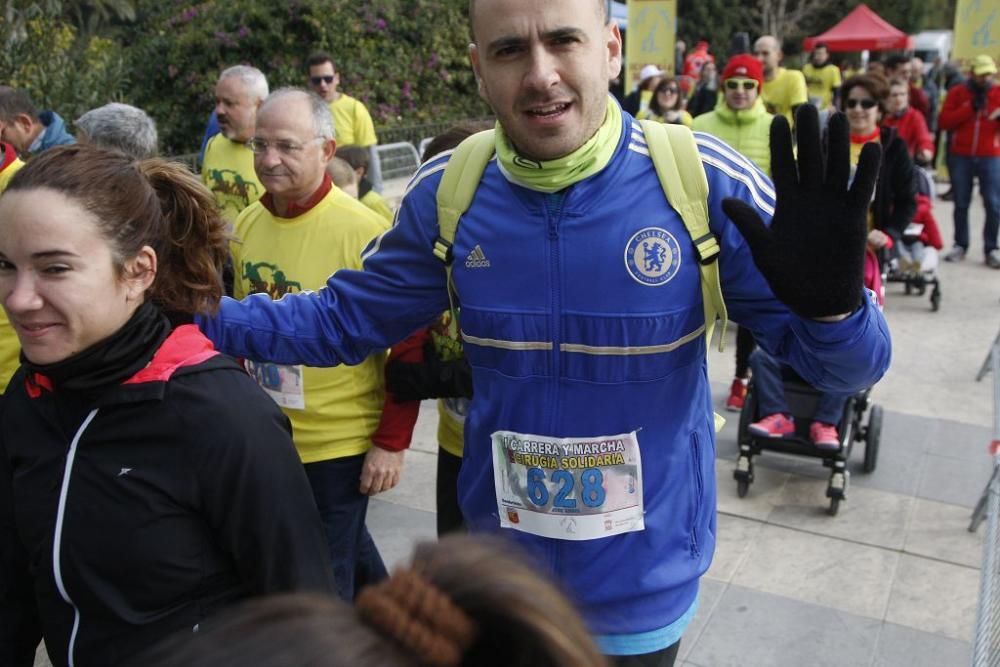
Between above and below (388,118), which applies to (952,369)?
below

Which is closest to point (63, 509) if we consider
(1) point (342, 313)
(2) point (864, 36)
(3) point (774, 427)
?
(1) point (342, 313)

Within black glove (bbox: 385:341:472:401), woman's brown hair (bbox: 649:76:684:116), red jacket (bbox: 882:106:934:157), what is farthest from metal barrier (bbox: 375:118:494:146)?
black glove (bbox: 385:341:472:401)

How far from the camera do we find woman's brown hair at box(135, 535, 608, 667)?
2.96 ft

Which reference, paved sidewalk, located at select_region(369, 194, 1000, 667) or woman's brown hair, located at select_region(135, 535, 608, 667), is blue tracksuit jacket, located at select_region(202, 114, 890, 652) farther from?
paved sidewalk, located at select_region(369, 194, 1000, 667)

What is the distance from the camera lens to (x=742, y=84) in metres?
6.88

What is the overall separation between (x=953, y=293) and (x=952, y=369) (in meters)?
2.39

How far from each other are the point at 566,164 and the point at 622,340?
1.22 ft

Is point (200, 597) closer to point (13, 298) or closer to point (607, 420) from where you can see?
point (13, 298)

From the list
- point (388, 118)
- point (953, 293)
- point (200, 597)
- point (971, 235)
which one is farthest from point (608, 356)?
point (388, 118)

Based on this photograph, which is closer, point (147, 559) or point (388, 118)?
point (147, 559)

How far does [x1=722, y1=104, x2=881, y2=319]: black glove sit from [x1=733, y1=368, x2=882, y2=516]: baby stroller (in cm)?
325

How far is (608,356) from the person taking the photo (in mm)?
1962

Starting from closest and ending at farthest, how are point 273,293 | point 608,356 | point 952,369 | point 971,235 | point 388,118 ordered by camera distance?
1. point 608,356
2. point 273,293
3. point 952,369
4. point 971,235
5. point 388,118

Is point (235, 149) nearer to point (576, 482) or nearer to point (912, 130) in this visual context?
point (576, 482)
